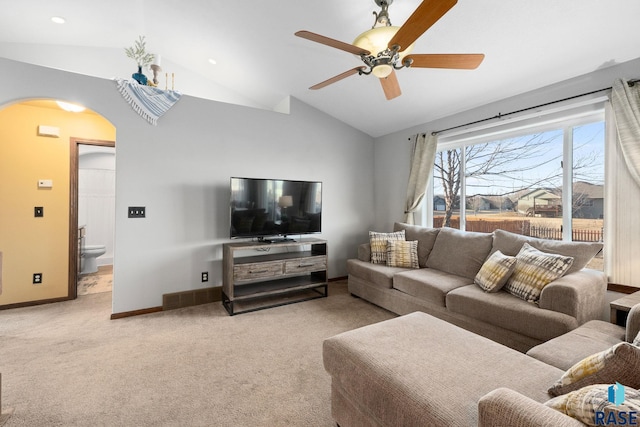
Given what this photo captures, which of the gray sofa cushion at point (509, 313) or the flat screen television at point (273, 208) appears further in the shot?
the flat screen television at point (273, 208)

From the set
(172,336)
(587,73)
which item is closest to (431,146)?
(587,73)

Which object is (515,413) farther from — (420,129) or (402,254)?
(420,129)

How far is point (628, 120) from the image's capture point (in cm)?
231

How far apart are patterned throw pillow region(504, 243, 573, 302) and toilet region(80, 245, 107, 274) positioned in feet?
19.3

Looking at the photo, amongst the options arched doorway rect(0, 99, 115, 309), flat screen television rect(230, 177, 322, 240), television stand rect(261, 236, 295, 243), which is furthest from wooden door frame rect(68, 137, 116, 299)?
television stand rect(261, 236, 295, 243)

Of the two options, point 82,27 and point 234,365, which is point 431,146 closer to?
point 234,365

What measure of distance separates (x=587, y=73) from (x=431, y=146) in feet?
5.39

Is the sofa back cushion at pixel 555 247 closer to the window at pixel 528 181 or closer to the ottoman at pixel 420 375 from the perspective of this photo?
the window at pixel 528 181

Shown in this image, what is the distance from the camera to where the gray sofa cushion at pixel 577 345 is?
1.39 metres

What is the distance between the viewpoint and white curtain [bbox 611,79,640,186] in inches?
89.4

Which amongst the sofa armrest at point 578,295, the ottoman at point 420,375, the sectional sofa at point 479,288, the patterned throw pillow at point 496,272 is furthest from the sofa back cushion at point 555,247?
the ottoman at point 420,375

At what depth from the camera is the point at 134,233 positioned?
3107mm

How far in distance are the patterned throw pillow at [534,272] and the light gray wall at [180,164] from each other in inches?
99.9

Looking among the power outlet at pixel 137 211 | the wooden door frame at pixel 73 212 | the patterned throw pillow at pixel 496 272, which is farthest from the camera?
the wooden door frame at pixel 73 212
